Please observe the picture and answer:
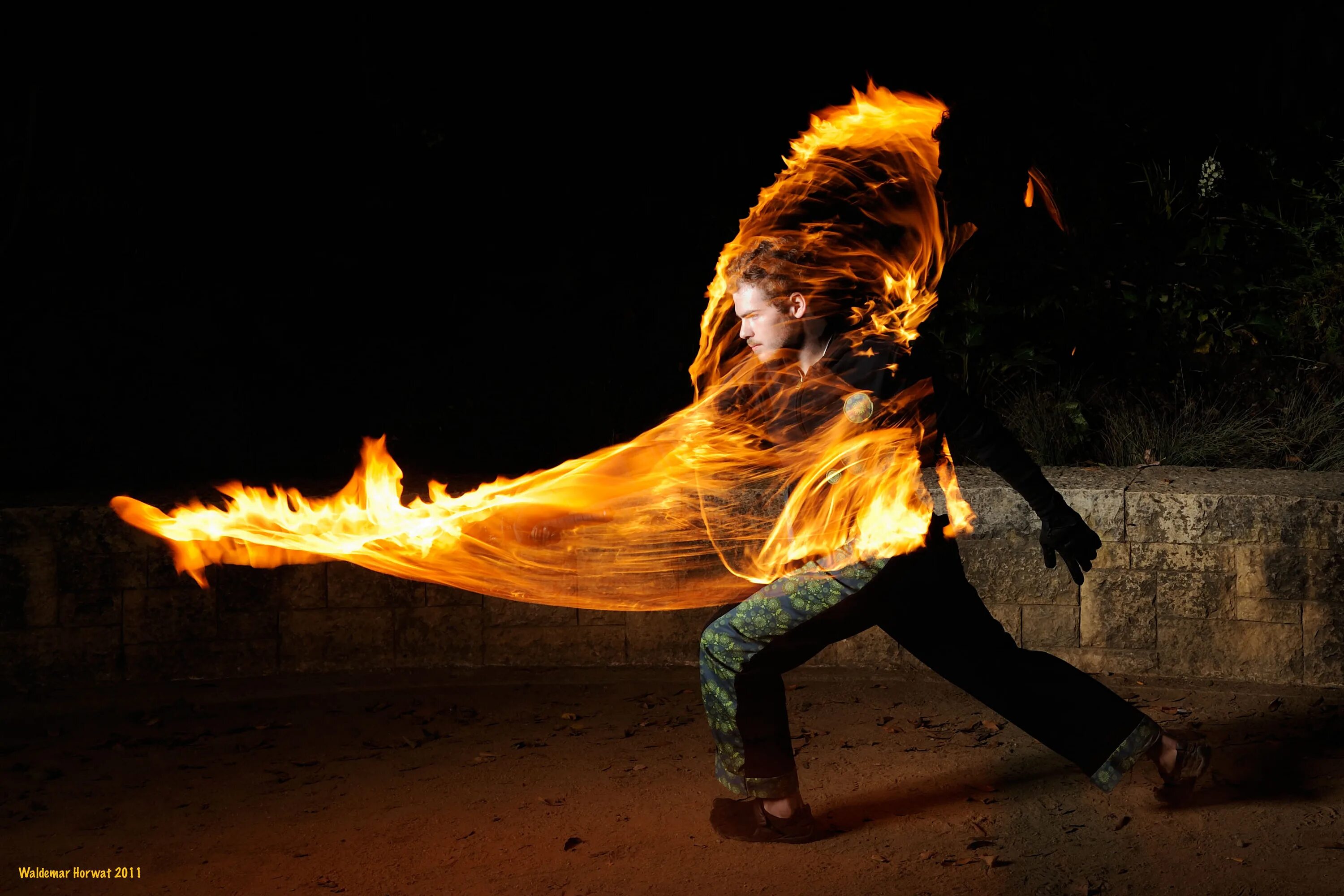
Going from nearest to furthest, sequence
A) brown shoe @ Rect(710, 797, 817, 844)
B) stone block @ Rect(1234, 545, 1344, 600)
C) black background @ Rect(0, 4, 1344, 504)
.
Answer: brown shoe @ Rect(710, 797, 817, 844) < stone block @ Rect(1234, 545, 1344, 600) < black background @ Rect(0, 4, 1344, 504)

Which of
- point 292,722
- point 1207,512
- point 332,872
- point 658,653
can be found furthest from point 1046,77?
point 332,872

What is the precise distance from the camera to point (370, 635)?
6859 millimetres

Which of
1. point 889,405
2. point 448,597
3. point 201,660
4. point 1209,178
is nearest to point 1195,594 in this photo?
point 889,405

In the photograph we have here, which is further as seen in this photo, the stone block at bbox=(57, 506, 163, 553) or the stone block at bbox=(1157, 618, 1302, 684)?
the stone block at bbox=(57, 506, 163, 553)

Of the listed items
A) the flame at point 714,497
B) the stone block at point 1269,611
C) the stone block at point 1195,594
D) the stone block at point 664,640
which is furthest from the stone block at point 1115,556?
the stone block at point 664,640

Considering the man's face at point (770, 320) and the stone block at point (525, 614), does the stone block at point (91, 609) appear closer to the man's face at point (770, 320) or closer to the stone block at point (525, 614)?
the stone block at point (525, 614)

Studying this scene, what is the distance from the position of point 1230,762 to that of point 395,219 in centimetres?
812

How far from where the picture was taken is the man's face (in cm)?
413

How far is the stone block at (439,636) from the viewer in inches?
271

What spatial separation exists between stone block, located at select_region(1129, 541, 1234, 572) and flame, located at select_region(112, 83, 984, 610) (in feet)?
2.84

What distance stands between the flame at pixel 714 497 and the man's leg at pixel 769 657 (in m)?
0.13

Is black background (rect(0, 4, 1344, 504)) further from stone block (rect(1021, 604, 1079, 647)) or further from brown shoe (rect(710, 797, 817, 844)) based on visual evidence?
brown shoe (rect(710, 797, 817, 844))

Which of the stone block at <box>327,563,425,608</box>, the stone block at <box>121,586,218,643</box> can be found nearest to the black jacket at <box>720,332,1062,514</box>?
the stone block at <box>327,563,425,608</box>

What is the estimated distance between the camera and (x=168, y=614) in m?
6.72
